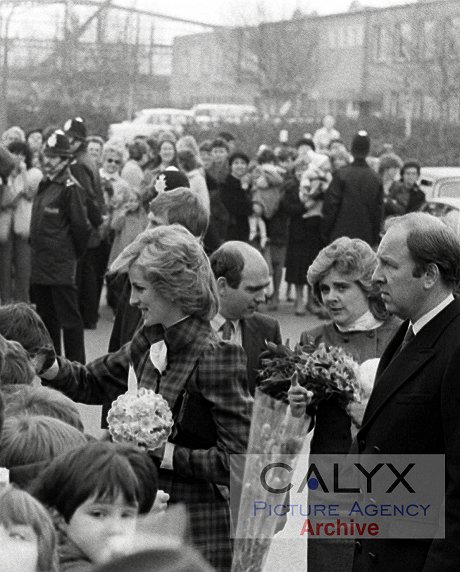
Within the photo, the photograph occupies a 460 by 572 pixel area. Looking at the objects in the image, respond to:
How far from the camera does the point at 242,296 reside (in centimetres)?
549

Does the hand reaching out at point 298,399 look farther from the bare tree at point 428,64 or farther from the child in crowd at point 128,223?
the bare tree at point 428,64

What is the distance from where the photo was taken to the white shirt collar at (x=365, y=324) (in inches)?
215

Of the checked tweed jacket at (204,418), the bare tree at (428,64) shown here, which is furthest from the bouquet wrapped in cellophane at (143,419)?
the bare tree at (428,64)

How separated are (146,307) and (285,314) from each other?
1157cm

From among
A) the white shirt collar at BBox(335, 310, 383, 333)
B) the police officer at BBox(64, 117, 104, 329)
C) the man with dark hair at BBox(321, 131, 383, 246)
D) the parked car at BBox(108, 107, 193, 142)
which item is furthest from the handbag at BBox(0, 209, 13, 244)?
the parked car at BBox(108, 107, 193, 142)

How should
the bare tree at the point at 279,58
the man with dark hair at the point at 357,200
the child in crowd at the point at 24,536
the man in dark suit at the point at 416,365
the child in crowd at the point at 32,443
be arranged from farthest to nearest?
the bare tree at the point at 279,58 → the man with dark hair at the point at 357,200 → the man in dark suit at the point at 416,365 → the child in crowd at the point at 32,443 → the child in crowd at the point at 24,536

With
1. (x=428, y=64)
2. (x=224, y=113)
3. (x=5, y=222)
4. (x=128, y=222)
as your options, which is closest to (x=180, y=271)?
(x=128, y=222)

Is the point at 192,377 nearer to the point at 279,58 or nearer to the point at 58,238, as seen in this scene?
the point at 58,238

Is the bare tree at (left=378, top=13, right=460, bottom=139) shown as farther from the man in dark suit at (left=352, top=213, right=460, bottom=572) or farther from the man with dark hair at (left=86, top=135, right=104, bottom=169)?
the man in dark suit at (left=352, top=213, right=460, bottom=572)

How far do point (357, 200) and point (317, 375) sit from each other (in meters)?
9.86

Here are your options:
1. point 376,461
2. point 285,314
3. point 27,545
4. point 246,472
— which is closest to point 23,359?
point 246,472

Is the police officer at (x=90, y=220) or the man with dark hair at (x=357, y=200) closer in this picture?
the police officer at (x=90, y=220)

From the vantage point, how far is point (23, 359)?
180 inches

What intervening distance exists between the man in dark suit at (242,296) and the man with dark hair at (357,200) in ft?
29.1
